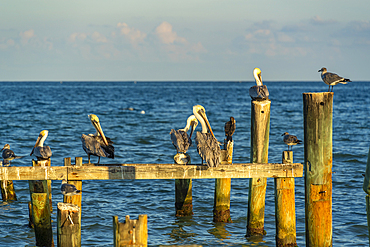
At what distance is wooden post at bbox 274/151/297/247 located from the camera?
7.58m

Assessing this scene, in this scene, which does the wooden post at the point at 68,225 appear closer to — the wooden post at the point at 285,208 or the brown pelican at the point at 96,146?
the brown pelican at the point at 96,146

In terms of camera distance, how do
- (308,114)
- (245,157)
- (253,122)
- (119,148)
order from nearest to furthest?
(308,114) → (253,122) → (245,157) → (119,148)

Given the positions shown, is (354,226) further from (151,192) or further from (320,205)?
(151,192)

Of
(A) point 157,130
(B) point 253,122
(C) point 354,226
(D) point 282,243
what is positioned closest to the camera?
(D) point 282,243

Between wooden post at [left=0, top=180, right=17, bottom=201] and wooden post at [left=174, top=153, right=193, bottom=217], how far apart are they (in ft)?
15.0

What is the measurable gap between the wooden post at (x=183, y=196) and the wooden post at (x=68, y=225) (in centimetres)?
426

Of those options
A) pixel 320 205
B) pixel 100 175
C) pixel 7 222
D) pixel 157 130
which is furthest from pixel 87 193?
pixel 157 130

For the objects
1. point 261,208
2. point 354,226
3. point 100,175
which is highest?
point 100,175

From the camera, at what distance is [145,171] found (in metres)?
7.30

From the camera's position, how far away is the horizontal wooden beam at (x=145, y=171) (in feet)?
23.3

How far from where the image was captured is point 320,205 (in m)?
7.19

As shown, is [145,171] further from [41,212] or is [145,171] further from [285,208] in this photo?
[285,208]

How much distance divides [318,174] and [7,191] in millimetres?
8272

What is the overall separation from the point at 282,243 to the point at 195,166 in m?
2.19
